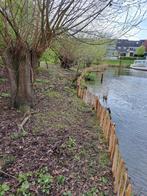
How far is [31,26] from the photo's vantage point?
22.7 feet

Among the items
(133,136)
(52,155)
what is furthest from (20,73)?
(133,136)

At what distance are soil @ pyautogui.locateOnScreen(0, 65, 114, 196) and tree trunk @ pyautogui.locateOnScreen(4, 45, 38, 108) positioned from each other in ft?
1.21

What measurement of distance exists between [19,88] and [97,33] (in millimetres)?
2838

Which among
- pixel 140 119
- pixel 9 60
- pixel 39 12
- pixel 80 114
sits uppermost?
pixel 39 12

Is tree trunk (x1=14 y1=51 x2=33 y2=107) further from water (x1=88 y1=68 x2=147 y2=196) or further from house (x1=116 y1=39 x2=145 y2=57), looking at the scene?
house (x1=116 y1=39 x2=145 y2=57)

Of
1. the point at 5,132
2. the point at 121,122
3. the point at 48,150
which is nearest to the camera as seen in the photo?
the point at 48,150

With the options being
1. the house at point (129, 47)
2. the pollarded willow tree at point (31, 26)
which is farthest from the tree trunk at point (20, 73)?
the house at point (129, 47)

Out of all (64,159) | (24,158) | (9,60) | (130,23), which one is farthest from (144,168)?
(9,60)

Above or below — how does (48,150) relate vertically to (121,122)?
above

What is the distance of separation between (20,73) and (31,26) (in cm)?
134

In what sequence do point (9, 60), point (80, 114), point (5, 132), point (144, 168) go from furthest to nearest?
point (80, 114), point (9, 60), point (144, 168), point (5, 132)

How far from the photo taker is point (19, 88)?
24.0 feet

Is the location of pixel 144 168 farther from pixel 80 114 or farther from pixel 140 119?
pixel 140 119

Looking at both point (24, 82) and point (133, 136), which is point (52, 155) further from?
point (133, 136)
